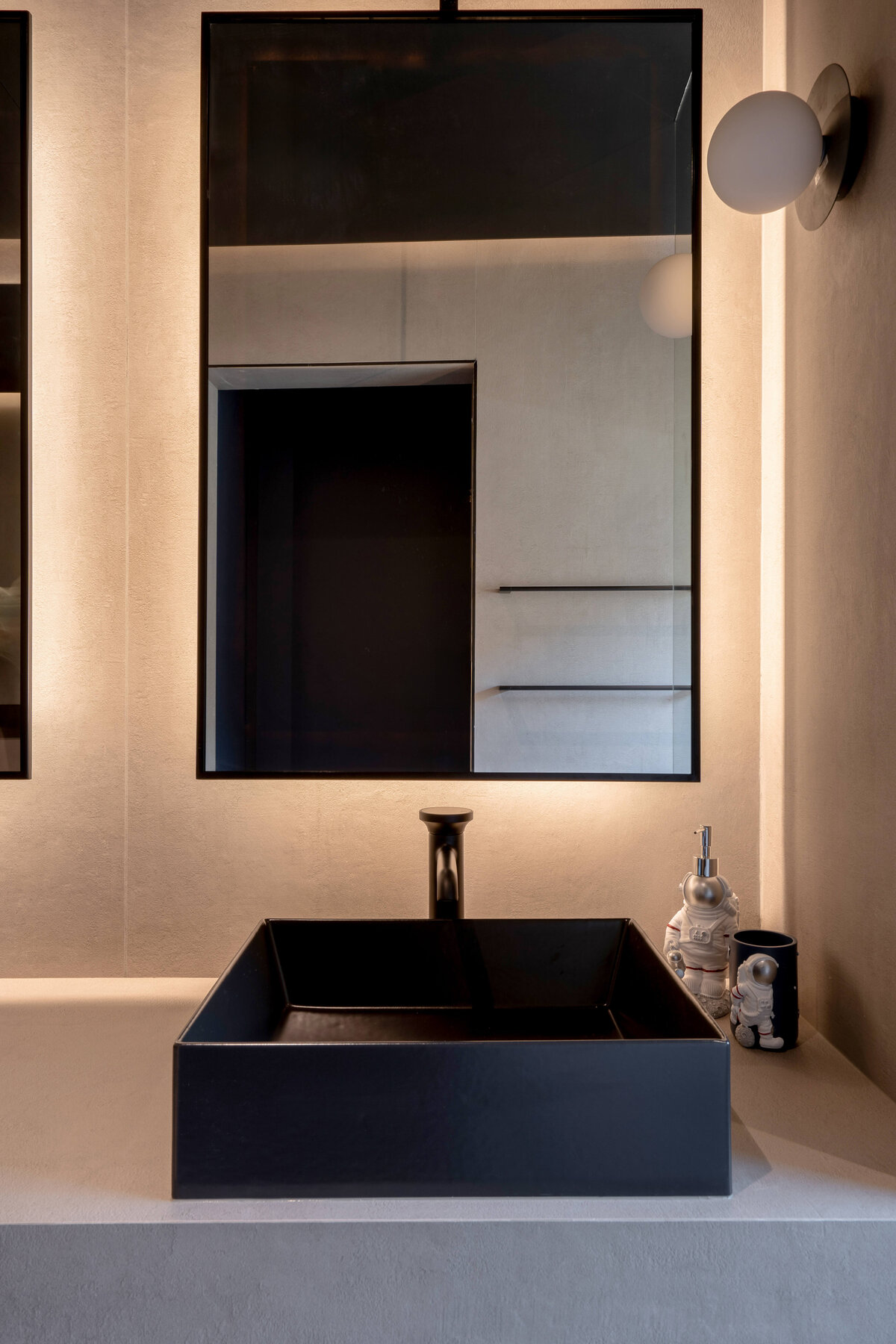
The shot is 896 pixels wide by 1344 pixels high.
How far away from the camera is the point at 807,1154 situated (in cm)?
89

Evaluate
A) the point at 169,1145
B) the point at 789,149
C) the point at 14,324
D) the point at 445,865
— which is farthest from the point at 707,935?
the point at 14,324

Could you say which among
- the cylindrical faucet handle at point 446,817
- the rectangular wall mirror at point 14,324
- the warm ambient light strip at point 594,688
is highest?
the rectangular wall mirror at point 14,324

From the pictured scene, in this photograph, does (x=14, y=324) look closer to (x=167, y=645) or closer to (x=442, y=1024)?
(x=167, y=645)

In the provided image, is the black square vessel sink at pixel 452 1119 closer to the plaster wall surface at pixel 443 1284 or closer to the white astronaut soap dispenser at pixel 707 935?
the plaster wall surface at pixel 443 1284

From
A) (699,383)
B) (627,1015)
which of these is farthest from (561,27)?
(627,1015)

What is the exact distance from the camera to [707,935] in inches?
46.6

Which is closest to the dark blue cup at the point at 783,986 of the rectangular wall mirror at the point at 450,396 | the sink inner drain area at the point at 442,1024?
the sink inner drain area at the point at 442,1024

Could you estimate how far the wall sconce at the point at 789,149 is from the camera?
109 centimetres

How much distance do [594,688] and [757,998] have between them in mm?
449

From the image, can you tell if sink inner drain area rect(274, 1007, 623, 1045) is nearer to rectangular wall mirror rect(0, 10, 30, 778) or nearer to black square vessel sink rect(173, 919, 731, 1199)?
black square vessel sink rect(173, 919, 731, 1199)

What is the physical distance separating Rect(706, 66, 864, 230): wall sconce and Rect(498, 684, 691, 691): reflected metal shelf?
2.03 ft

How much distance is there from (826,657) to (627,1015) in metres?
0.51

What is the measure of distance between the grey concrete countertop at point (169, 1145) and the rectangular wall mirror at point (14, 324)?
0.45 m

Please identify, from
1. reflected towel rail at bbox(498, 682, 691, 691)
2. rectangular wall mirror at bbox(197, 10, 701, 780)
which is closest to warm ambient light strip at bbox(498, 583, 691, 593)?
rectangular wall mirror at bbox(197, 10, 701, 780)
